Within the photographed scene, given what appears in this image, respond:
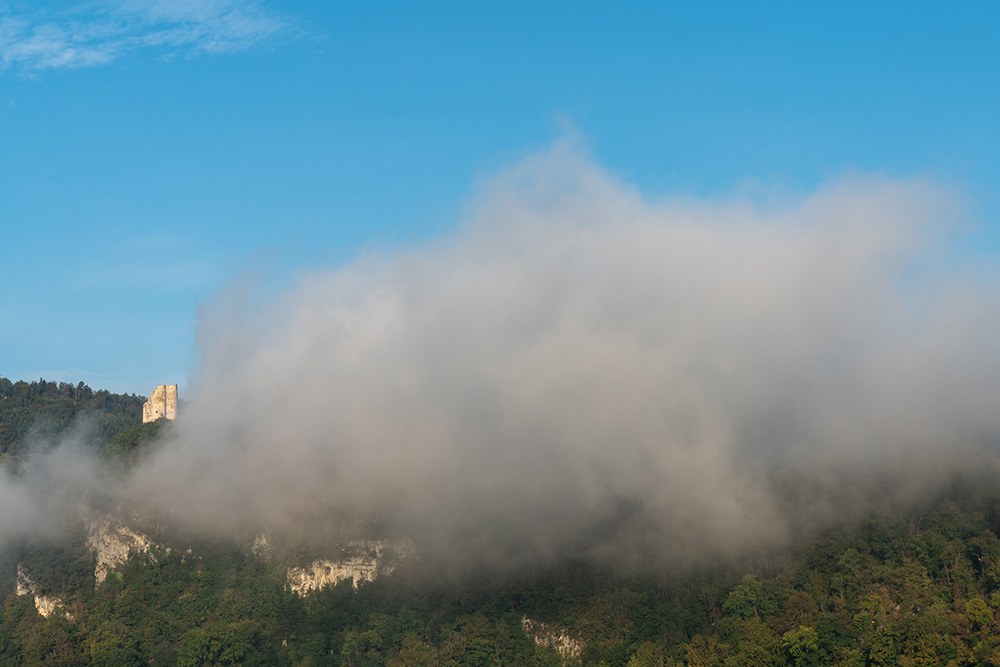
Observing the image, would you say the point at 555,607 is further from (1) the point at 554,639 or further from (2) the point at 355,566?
(2) the point at 355,566

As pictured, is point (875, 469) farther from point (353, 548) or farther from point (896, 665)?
point (353, 548)

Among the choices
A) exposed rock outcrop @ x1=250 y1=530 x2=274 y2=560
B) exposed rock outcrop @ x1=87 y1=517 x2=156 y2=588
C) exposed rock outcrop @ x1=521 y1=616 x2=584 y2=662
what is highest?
exposed rock outcrop @ x1=87 y1=517 x2=156 y2=588

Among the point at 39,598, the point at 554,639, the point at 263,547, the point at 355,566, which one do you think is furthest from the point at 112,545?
the point at 554,639

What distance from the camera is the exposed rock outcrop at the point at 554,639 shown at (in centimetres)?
12331

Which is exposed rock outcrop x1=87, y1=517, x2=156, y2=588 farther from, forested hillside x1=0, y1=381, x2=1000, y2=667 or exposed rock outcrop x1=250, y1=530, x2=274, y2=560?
exposed rock outcrop x1=250, y1=530, x2=274, y2=560

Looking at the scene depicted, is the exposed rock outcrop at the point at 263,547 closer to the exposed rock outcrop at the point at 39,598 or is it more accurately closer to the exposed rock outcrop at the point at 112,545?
the exposed rock outcrop at the point at 112,545

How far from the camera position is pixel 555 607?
12794 cm

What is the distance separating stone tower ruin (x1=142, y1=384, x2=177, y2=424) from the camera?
180 meters

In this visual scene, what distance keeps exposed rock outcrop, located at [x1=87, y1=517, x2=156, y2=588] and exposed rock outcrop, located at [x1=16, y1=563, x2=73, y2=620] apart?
526 cm

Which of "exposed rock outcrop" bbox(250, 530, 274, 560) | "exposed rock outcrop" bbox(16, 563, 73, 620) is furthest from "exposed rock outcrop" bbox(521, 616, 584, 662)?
"exposed rock outcrop" bbox(16, 563, 73, 620)

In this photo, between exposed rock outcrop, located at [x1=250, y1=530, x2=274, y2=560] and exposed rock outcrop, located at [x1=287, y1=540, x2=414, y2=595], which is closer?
exposed rock outcrop, located at [x1=287, y1=540, x2=414, y2=595]

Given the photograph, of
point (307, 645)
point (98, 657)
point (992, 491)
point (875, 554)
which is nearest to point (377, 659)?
point (307, 645)

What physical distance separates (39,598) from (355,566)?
140 ft

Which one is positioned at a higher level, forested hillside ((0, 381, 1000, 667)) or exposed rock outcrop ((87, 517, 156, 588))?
exposed rock outcrop ((87, 517, 156, 588))
